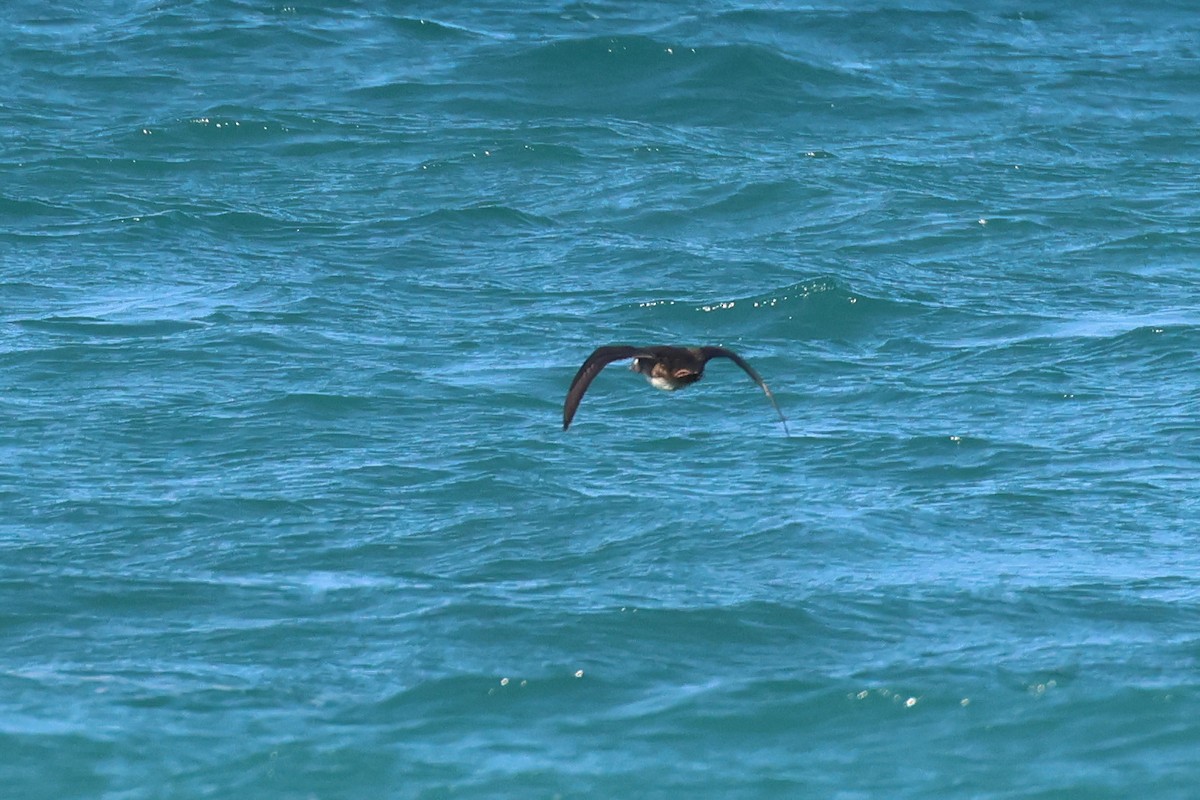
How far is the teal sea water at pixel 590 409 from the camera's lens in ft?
23.8

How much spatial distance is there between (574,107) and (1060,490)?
815 cm

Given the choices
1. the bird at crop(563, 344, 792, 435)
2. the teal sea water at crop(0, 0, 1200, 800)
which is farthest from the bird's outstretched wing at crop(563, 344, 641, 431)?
the teal sea water at crop(0, 0, 1200, 800)

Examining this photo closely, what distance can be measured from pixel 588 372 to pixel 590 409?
3.39 meters

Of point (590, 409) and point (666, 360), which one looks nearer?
point (666, 360)

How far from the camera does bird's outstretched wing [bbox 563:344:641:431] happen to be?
733 cm

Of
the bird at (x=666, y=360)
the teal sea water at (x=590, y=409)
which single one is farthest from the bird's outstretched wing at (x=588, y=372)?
the teal sea water at (x=590, y=409)

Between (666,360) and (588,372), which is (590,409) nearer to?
(666,360)

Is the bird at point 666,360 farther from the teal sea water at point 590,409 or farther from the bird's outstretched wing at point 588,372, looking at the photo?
the teal sea water at point 590,409

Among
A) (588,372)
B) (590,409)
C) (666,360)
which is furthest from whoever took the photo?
(590,409)

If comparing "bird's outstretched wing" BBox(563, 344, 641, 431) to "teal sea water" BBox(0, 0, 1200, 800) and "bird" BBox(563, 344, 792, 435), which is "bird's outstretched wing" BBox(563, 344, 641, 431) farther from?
"teal sea water" BBox(0, 0, 1200, 800)

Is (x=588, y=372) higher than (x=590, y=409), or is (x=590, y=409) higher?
(x=588, y=372)

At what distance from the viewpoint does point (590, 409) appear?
1090 centimetres

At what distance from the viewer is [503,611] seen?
26.8 feet

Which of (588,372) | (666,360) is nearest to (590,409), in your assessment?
(666,360)
